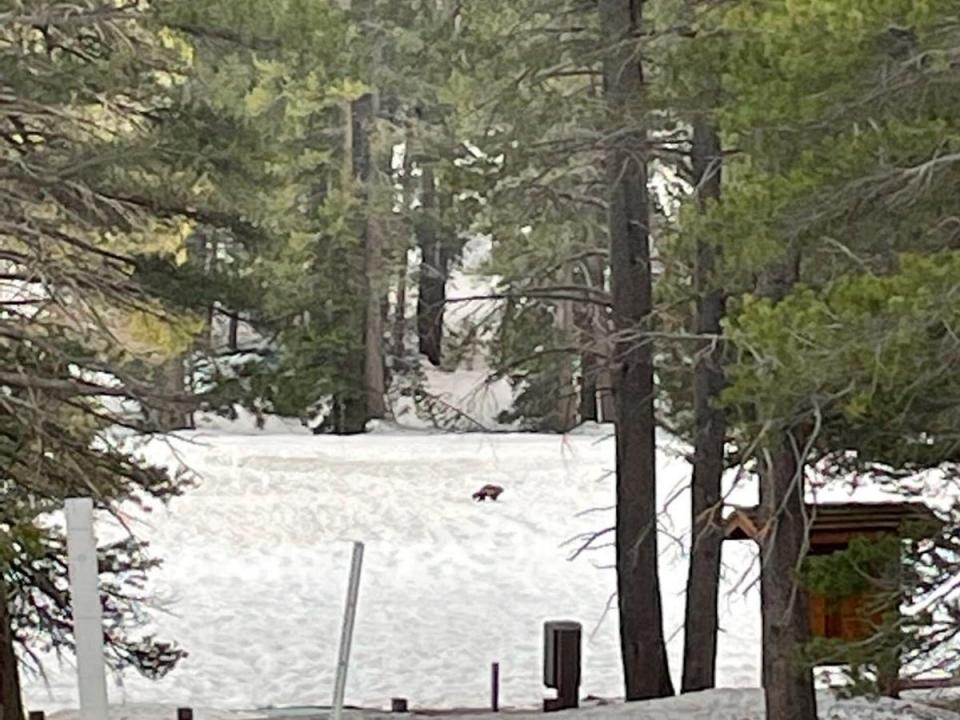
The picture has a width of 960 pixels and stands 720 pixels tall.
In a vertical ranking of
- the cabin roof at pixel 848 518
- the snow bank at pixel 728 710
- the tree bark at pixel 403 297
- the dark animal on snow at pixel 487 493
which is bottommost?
the snow bank at pixel 728 710

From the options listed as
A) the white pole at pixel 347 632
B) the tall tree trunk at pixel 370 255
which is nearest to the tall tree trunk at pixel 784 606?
the white pole at pixel 347 632

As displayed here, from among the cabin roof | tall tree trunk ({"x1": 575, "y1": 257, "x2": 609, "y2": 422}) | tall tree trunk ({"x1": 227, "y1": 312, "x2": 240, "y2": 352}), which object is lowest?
the cabin roof

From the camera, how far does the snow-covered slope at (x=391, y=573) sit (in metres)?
17.4

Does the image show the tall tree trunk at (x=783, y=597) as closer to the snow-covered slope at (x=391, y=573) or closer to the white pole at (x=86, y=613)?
the white pole at (x=86, y=613)

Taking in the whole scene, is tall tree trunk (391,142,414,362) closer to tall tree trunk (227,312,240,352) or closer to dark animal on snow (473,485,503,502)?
tall tree trunk (227,312,240,352)

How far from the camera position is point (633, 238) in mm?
12367

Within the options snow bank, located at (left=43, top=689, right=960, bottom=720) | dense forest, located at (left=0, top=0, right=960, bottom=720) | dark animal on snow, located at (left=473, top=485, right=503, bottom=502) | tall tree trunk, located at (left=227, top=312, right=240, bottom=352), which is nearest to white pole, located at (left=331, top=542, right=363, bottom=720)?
dense forest, located at (left=0, top=0, right=960, bottom=720)

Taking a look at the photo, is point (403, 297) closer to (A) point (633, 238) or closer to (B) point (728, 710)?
(A) point (633, 238)

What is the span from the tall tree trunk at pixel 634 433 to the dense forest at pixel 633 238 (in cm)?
2

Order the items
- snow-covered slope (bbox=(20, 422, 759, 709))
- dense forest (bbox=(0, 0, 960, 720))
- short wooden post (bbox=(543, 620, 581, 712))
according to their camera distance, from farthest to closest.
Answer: snow-covered slope (bbox=(20, 422, 759, 709)), short wooden post (bbox=(543, 620, 581, 712)), dense forest (bbox=(0, 0, 960, 720))

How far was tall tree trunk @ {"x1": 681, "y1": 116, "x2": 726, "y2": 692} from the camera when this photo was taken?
11094mm

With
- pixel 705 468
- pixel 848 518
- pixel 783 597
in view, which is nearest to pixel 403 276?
pixel 705 468

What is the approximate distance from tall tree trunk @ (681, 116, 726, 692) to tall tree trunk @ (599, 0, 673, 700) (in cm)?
→ 30

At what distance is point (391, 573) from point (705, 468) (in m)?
9.64
